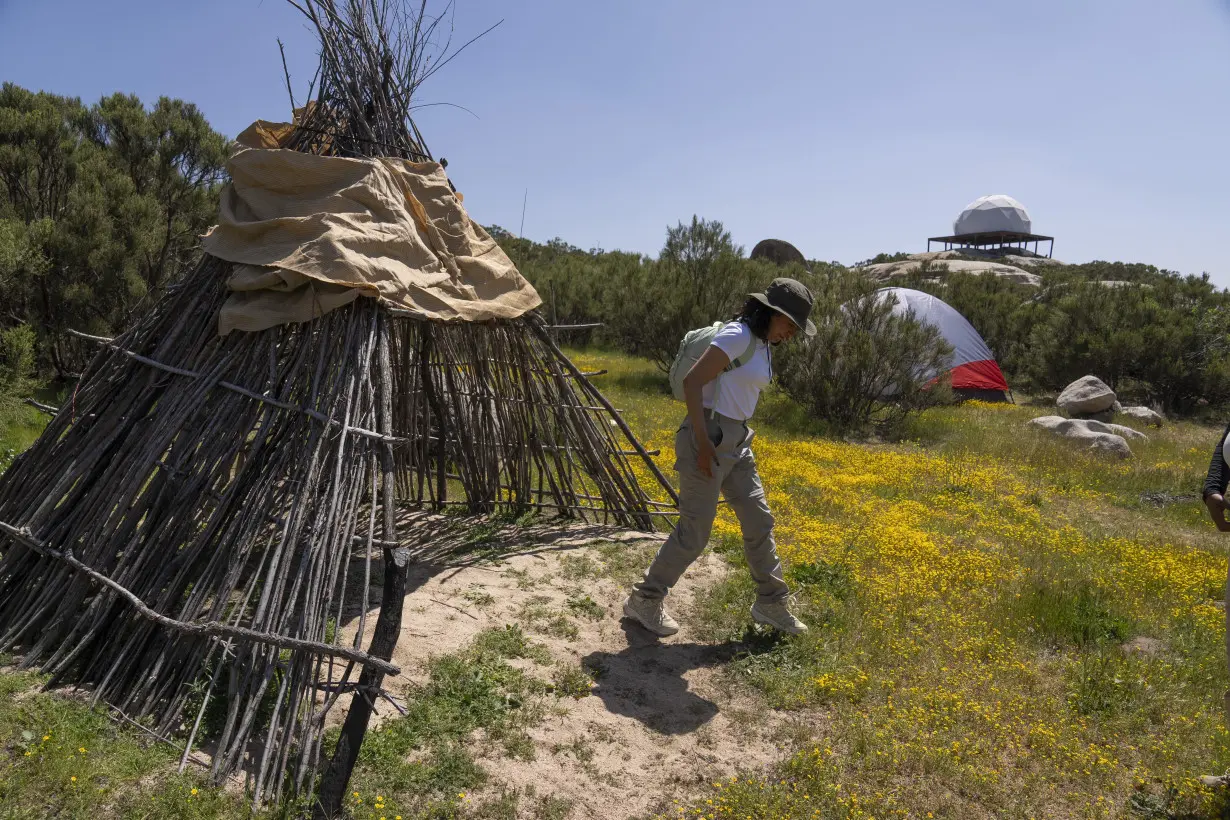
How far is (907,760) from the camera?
329 centimetres

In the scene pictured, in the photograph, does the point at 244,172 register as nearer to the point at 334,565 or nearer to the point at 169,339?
the point at 169,339

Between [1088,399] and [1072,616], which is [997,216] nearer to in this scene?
[1088,399]

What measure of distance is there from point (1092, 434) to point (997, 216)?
3738 cm

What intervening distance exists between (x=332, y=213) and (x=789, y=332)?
2.33m

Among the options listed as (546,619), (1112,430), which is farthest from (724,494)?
(1112,430)

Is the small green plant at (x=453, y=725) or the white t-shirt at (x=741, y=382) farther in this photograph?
the white t-shirt at (x=741, y=382)

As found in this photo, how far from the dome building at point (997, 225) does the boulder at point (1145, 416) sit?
33221 mm

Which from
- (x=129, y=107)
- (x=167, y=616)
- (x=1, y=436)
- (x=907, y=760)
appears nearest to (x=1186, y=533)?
(x=907, y=760)

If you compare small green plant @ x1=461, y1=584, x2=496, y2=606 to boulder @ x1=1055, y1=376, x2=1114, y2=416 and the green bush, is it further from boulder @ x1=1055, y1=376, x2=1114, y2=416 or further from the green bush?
boulder @ x1=1055, y1=376, x2=1114, y2=416

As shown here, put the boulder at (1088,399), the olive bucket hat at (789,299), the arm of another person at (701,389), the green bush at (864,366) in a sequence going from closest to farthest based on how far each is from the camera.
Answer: the arm of another person at (701,389), the olive bucket hat at (789,299), the green bush at (864,366), the boulder at (1088,399)

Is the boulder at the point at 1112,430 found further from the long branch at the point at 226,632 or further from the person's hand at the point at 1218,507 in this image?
the long branch at the point at 226,632

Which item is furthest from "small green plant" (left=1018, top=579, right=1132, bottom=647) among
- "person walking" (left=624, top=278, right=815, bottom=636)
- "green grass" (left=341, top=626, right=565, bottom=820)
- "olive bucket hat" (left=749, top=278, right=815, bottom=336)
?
"green grass" (left=341, top=626, right=565, bottom=820)

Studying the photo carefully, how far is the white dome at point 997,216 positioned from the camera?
4272 cm

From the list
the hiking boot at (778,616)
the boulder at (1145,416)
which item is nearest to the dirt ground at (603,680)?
the hiking boot at (778,616)
